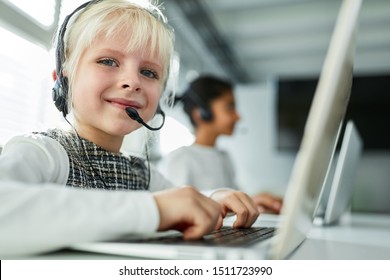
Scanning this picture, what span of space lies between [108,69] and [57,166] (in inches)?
6.5

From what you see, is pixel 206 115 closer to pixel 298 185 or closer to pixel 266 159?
pixel 266 159

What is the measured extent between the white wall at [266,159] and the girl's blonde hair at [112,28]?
1911 mm

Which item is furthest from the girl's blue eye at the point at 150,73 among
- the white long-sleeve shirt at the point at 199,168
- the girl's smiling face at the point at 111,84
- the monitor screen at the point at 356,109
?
the monitor screen at the point at 356,109

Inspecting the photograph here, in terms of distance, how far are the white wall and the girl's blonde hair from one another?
191 cm

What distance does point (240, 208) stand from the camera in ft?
1.76

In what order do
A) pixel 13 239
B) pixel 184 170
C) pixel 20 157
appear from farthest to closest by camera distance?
pixel 184 170 → pixel 20 157 → pixel 13 239

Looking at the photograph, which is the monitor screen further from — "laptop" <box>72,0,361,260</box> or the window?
"laptop" <box>72,0,361,260</box>

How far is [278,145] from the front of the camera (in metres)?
2.64

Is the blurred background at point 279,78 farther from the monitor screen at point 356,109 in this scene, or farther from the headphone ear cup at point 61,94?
the headphone ear cup at point 61,94

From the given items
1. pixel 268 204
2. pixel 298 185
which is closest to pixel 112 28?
pixel 298 185

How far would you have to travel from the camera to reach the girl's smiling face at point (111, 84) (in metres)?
0.54

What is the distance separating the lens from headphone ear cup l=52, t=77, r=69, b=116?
570mm
